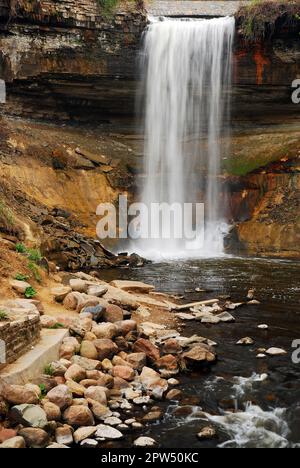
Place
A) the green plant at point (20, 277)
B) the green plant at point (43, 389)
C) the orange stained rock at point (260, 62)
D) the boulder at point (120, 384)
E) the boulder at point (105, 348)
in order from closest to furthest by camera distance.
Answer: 1. the green plant at point (43, 389)
2. the boulder at point (120, 384)
3. the boulder at point (105, 348)
4. the green plant at point (20, 277)
5. the orange stained rock at point (260, 62)

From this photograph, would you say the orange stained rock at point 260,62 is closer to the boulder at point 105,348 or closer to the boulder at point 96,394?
the boulder at point 105,348

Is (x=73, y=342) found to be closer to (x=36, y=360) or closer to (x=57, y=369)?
(x=57, y=369)

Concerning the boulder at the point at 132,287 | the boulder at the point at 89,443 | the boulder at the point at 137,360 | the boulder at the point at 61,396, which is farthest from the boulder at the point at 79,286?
the boulder at the point at 89,443

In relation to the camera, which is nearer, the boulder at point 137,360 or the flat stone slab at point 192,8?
the boulder at point 137,360

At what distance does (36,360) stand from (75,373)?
1.98 feet

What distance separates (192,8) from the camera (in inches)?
1016

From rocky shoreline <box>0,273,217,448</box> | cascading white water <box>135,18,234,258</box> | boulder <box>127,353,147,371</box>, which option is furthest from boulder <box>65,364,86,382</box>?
cascading white water <box>135,18,234,258</box>

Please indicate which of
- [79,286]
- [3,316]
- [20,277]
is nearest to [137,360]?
[3,316]

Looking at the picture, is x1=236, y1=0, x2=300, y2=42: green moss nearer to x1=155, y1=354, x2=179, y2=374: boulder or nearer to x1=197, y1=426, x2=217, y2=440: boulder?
x1=155, y1=354, x2=179, y2=374: boulder

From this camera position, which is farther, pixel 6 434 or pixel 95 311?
pixel 95 311

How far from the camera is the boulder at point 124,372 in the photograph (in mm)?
7059

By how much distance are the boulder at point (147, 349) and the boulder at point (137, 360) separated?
14 cm

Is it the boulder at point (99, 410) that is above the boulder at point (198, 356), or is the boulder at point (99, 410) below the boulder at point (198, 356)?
above

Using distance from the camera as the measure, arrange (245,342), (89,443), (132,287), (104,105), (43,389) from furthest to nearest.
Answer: (104,105) < (132,287) < (245,342) < (43,389) < (89,443)
